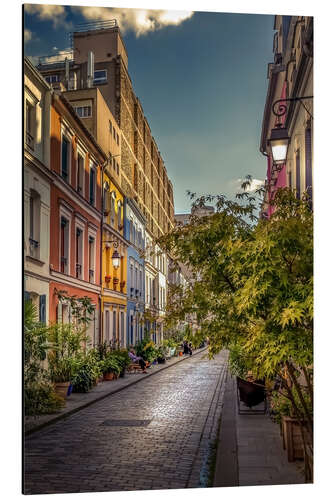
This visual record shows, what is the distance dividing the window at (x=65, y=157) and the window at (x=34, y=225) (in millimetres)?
1526

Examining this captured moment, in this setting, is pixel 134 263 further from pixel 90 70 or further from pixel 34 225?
pixel 90 70

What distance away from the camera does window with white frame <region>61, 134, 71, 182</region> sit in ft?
31.4

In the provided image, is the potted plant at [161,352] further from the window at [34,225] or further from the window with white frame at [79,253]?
the window at [34,225]

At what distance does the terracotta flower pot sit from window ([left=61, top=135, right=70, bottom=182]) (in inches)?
168

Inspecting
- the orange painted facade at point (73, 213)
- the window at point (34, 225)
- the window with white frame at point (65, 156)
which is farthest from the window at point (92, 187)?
the window at point (34, 225)

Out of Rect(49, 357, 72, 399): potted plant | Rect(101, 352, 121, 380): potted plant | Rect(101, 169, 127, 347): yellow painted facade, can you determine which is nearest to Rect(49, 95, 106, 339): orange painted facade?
Rect(101, 169, 127, 347): yellow painted facade

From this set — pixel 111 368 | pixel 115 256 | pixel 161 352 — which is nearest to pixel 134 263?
pixel 115 256

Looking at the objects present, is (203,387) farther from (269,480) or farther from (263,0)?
(263,0)

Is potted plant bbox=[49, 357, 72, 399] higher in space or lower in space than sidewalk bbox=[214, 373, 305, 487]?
higher

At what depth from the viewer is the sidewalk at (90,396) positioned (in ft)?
30.6

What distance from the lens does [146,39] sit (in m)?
7.00

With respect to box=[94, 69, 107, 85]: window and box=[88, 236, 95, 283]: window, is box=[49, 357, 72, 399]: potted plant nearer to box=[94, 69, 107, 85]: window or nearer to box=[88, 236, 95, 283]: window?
box=[88, 236, 95, 283]: window

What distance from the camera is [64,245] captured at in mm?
9539

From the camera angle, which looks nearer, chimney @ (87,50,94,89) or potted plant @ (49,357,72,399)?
chimney @ (87,50,94,89)
